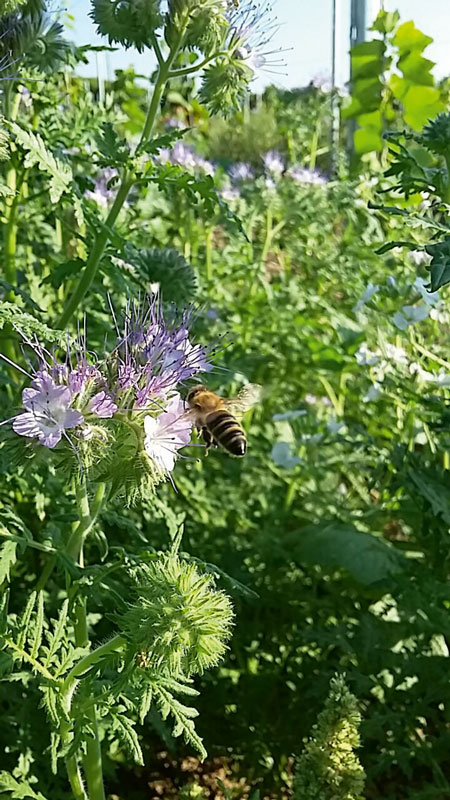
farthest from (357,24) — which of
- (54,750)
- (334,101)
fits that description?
(54,750)

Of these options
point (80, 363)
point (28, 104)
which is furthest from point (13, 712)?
point (28, 104)

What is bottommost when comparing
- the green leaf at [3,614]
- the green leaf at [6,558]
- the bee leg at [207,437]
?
the green leaf at [3,614]

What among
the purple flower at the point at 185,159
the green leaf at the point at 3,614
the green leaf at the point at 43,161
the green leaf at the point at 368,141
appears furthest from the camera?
the green leaf at the point at 368,141

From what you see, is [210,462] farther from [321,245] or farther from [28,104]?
[321,245]

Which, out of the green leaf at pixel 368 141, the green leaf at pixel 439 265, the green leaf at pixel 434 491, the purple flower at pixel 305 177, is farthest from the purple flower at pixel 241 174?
the green leaf at pixel 439 265

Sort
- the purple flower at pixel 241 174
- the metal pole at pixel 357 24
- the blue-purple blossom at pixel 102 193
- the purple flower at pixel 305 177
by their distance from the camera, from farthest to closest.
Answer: the metal pole at pixel 357 24 < the purple flower at pixel 241 174 < the purple flower at pixel 305 177 < the blue-purple blossom at pixel 102 193

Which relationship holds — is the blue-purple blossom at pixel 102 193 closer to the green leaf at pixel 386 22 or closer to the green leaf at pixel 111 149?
the green leaf at pixel 111 149

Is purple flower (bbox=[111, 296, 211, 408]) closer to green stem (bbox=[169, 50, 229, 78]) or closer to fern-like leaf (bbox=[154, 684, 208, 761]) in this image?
fern-like leaf (bbox=[154, 684, 208, 761])

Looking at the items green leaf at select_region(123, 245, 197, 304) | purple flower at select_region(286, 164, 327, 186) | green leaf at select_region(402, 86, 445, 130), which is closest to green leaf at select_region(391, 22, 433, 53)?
green leaf at select_region(402, 86, 445, 130)

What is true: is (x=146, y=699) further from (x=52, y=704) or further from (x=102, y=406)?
(x=102, y=406)
